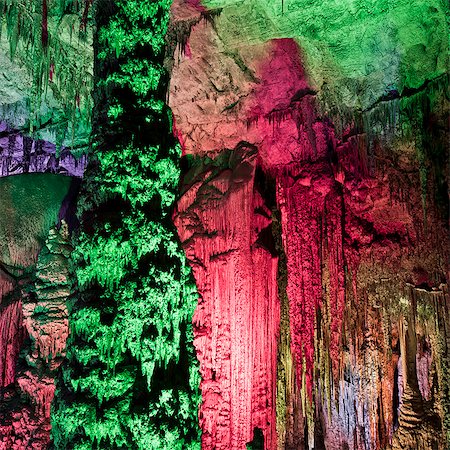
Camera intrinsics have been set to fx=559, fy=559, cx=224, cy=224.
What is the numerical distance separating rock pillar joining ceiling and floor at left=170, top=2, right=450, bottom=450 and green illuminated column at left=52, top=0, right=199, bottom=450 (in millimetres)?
2167

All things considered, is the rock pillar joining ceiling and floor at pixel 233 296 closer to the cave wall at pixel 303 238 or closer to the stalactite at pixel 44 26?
the cave wall at pixel 303 238

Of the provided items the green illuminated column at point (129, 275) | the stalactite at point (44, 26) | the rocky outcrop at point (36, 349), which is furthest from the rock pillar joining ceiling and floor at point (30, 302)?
the green illuminated column at point (129, 275)

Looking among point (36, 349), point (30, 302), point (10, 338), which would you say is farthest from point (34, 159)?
point (36, 349)

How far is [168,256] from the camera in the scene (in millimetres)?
4578

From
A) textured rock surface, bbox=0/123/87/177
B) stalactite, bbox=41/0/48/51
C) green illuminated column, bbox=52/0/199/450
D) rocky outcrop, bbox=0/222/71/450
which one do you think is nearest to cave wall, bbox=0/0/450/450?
rocky outcrop, bbox=0/222/71/450

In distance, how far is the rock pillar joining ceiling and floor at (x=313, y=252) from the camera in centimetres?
663

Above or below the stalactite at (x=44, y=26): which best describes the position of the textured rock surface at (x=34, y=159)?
below

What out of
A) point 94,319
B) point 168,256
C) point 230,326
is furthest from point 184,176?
point 94,319

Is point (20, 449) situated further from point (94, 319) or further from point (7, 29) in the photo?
point (7, 29)

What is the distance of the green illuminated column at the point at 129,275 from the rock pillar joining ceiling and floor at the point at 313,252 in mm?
2167

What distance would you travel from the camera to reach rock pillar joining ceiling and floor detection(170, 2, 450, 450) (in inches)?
261

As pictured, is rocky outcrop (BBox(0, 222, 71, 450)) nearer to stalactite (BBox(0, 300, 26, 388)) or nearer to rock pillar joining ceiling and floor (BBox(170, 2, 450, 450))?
stalactite (BBox(0, 300, 26, 388))

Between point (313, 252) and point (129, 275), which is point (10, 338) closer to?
point (129, 275)

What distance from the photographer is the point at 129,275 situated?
4348 millimetres
